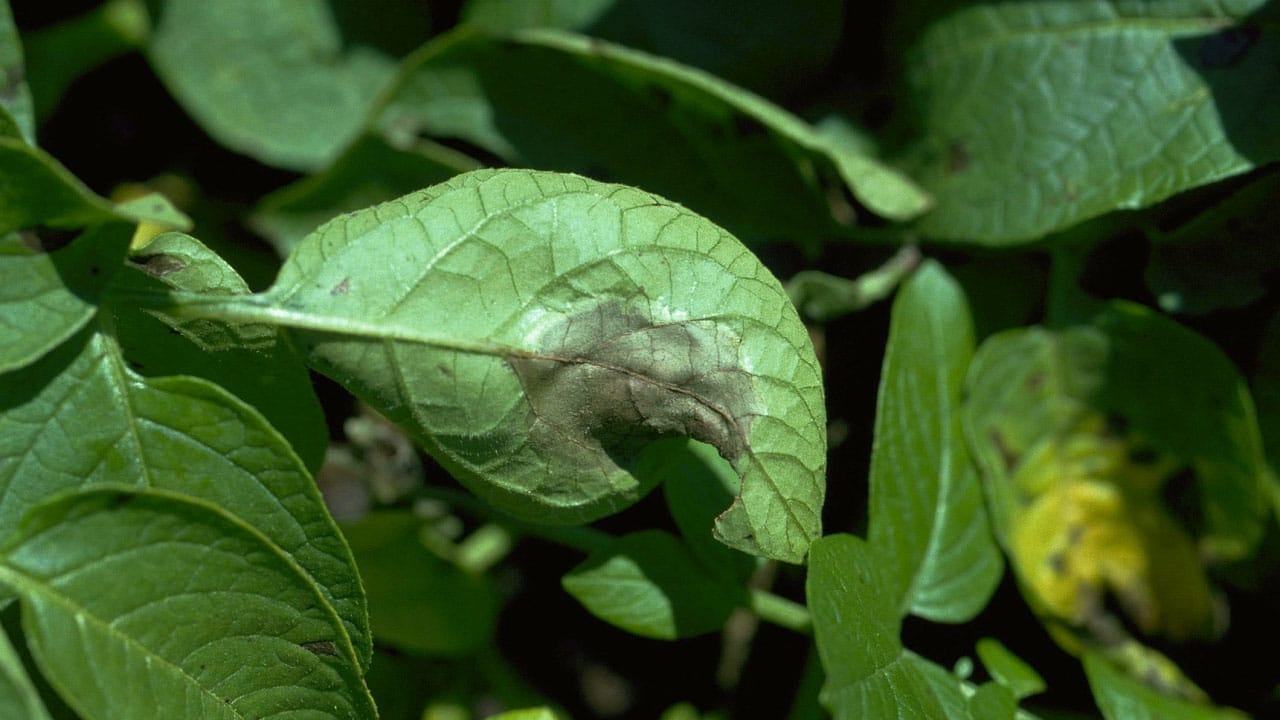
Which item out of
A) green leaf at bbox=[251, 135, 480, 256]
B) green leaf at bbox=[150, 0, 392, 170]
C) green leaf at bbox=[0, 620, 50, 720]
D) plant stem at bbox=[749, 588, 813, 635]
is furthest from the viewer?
green leaf at bbox=[150, 0, 392, 170]

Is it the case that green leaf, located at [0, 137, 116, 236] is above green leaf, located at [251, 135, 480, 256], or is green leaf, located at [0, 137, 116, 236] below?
above

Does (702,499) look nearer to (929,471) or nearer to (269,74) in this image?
(929,471)

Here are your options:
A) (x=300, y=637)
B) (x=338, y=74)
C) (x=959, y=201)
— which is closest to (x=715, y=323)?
(x=300, y=637)

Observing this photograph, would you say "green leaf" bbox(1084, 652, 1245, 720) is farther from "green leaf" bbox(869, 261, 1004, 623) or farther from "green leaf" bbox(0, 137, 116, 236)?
"green leaf" bbox(0, 137, 116, 236)

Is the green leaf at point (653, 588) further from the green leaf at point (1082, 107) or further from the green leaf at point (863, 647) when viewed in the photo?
the green leaf at point (1082, 107)

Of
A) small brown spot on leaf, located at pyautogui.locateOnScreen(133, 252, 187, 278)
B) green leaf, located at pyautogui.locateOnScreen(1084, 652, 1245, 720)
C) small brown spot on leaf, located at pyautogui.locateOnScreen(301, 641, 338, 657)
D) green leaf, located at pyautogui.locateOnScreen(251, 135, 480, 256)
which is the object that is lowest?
green leaf, located at pyautogui.locateOnScreen(1084, 652, 1245, 720)

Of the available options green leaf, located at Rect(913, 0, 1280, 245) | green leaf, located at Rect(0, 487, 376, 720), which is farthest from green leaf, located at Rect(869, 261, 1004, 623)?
green leaf, located at Rect(0, 487, 376, 720)

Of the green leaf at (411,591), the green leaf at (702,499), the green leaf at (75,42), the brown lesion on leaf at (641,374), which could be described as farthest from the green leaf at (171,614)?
the green leaf at (75,42)

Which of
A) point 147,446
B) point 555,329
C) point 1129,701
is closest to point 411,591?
point 147,446
